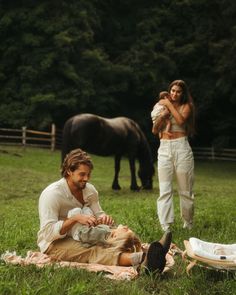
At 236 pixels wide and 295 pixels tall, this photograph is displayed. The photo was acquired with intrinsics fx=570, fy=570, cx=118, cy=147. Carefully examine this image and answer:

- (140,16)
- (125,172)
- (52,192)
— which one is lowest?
(125,172)

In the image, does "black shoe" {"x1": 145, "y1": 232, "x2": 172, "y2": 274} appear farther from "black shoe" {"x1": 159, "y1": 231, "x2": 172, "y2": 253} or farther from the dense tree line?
the dense tree line

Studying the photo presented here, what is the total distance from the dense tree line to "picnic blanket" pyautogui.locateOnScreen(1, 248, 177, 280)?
77.3 feet

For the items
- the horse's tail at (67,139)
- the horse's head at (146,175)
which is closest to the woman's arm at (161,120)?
the horse's tail at (67,139)

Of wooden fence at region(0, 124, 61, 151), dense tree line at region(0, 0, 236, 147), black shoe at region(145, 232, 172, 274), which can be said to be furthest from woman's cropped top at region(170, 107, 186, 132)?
dense tree line at region(0, 0, 236, 147)

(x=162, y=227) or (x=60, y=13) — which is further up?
(x=60, y=13)

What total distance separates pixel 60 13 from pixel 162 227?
2484cm

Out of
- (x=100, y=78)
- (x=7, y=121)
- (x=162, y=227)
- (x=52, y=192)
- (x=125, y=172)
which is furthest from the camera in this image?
(x=100, y=78)

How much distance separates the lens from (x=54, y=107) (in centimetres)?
2911

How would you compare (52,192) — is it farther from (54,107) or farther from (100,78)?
(100,78)

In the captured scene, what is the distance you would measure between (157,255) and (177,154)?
2921 millimetres

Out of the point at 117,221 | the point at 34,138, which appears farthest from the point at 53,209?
the point at 34,138

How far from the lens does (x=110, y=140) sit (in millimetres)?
15625

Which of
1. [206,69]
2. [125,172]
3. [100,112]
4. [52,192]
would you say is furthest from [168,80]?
[52,192]

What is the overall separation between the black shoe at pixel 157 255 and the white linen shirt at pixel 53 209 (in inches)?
36.1
